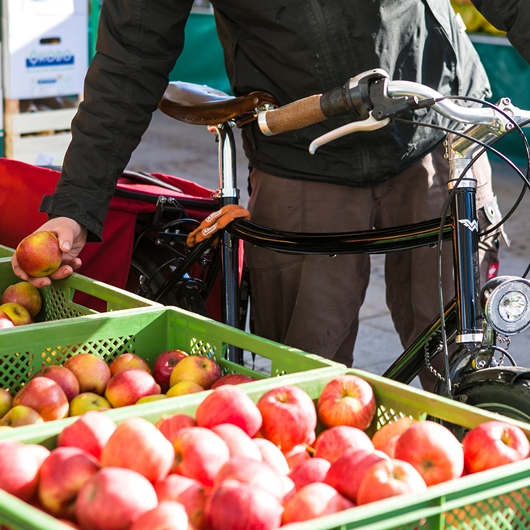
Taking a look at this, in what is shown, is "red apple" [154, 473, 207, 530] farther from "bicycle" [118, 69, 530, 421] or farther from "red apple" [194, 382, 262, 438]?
"bicycle" [118, 69, 530, 421]

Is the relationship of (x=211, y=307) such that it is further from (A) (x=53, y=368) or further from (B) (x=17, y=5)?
(B) (x=17, y=5)

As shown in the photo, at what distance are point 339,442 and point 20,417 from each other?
1.99ft

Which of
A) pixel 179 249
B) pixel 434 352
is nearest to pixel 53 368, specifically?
pixel 434 352

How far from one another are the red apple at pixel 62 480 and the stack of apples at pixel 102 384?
1.28ft

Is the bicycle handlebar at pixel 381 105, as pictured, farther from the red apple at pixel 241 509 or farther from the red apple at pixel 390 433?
the red apple at pixel 241 509

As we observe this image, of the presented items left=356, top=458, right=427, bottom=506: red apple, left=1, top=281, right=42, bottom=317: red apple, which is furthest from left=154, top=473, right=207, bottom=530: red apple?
left=1, top=281, right=42, bottom=317: red apple

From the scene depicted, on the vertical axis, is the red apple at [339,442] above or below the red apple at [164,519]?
below

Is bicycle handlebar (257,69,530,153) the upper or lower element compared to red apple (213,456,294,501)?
upper

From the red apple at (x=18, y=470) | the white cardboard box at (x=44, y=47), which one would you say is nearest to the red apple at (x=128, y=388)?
the red apple at (x=18, y=470)

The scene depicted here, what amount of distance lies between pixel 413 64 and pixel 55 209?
102 cm

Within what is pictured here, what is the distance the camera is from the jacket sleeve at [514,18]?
7.07 feet

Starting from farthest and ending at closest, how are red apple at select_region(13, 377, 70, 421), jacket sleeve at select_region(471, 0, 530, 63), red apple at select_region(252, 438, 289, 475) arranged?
jacket sleeve at select_region(471, 0, 530, 63)
red apple at select_region(13, 377, 70, 421)
red apple at select_region(252, 438, 289, 475)

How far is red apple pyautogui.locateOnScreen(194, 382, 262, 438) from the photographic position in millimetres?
1521

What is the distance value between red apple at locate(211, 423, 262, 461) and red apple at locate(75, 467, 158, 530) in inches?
8.0
